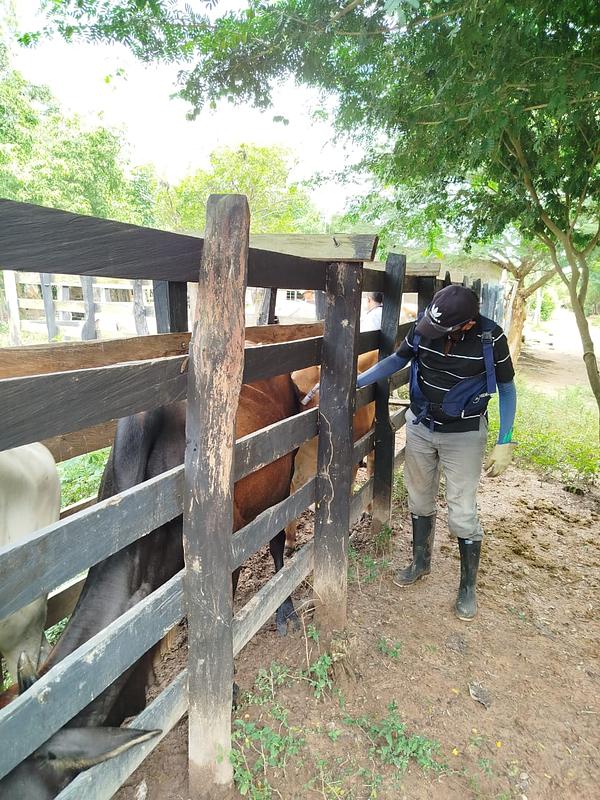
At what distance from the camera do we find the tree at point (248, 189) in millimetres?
14250

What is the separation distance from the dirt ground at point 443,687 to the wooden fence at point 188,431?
0.45 m

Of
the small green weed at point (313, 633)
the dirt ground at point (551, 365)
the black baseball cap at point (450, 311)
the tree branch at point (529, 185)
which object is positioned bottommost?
the dirt ground at point (551, 365)

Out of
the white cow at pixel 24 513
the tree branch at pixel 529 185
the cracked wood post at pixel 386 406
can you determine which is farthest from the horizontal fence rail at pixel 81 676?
the tree branch at pixel 529 185

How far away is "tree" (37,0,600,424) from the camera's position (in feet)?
9.73

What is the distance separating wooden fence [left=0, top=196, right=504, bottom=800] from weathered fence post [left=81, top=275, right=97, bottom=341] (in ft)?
22.6

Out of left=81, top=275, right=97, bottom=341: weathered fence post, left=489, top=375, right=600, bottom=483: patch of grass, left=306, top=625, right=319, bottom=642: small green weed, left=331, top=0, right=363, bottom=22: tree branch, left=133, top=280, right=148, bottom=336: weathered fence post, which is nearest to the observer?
left=306, top=625, right=319, bottom=642: small green weed

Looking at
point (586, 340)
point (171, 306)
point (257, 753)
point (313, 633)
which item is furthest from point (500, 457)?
point (586, 340)

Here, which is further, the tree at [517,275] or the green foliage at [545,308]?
the green foliage at [545,308]

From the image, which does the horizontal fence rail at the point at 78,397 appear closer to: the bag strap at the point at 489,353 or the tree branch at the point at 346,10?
the bag strap at the point at 489,353

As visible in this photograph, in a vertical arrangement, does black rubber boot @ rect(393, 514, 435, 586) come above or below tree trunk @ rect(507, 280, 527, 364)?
below

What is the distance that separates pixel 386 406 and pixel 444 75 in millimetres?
2324

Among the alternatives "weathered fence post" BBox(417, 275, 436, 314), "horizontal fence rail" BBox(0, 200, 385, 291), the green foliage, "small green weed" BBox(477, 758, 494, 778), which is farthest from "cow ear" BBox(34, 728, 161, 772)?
the green foliage

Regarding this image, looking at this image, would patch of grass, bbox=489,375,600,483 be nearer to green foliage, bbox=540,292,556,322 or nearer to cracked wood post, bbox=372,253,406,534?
cracked wood post, bbox=372,253,406,534

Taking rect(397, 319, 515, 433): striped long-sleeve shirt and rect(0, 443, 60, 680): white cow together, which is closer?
rect(0, 443, 60, 680): white cow
